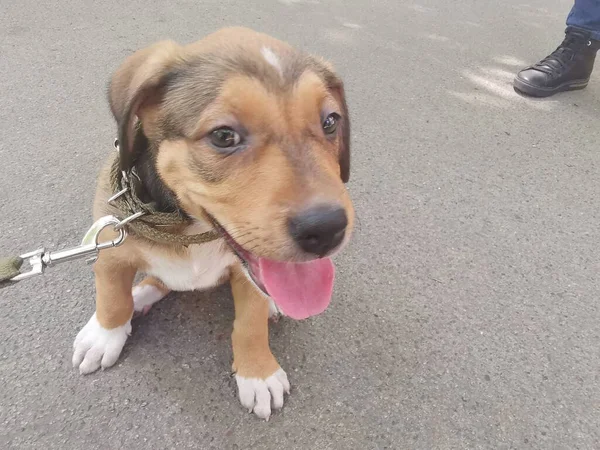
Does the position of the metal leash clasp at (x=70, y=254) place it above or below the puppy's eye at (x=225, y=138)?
below

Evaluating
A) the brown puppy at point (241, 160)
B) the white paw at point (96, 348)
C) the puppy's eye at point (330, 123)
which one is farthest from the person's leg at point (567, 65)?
the white paw at point (96, 348)

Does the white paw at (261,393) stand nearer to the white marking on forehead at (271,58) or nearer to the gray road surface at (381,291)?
the gray road surface at (381,291)

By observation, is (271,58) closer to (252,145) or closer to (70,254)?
(252,145)

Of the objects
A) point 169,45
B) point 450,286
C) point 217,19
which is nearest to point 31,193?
point 169,45

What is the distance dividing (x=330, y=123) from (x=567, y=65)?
11.8 ft

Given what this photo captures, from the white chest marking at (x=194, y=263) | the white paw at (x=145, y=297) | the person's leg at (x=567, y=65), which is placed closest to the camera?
the white chest marking at (x=194, y=263)

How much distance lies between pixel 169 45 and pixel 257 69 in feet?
1.35

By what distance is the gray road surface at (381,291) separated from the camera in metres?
2.13

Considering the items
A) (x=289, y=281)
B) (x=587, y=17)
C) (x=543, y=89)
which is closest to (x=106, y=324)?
(x=289, y=281)

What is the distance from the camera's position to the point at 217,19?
5.09m

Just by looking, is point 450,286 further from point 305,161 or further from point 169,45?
point 169,45

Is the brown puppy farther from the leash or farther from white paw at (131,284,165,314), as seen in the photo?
white paw at (131,284,165,314)

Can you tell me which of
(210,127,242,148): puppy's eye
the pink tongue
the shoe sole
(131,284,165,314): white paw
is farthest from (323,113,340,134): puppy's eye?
the shoe sole

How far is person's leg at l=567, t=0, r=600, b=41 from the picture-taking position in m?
4.30
